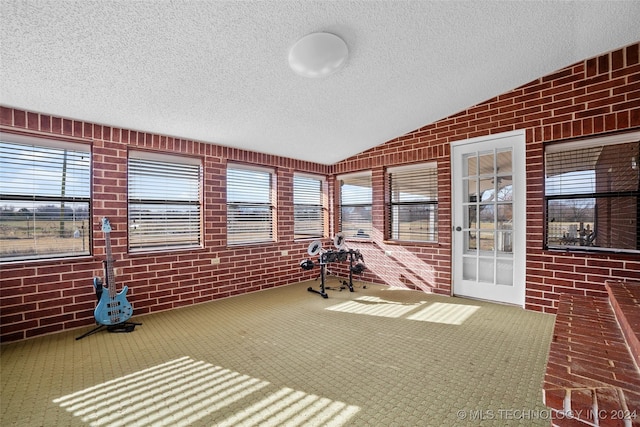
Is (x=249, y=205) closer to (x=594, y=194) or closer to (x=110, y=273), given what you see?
(x=110, y=273)

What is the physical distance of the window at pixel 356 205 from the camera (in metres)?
5.58

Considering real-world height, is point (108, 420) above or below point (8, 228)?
below

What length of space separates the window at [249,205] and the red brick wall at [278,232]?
0.16m

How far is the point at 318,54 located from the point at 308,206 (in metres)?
3.52

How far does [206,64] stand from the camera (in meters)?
2.57

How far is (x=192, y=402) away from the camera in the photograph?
1.95 metres

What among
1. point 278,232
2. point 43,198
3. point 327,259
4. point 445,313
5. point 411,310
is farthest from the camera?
point 278,232

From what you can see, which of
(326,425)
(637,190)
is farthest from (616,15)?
(326,425)

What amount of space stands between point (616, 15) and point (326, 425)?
3938mm

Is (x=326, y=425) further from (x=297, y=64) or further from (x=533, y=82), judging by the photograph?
(x=533, y=82)

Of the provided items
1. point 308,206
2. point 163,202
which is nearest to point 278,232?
point 308,206

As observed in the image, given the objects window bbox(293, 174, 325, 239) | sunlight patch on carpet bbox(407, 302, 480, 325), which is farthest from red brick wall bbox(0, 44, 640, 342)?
window bbox(293, 174, 325, 239)

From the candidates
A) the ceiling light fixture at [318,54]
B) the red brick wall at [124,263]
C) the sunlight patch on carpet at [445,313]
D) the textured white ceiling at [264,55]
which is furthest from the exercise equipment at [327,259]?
the ceiling light fixture at [318,54]

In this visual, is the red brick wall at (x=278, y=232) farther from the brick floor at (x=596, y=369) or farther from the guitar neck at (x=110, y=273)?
the brick floor at (x=596, y=369)
